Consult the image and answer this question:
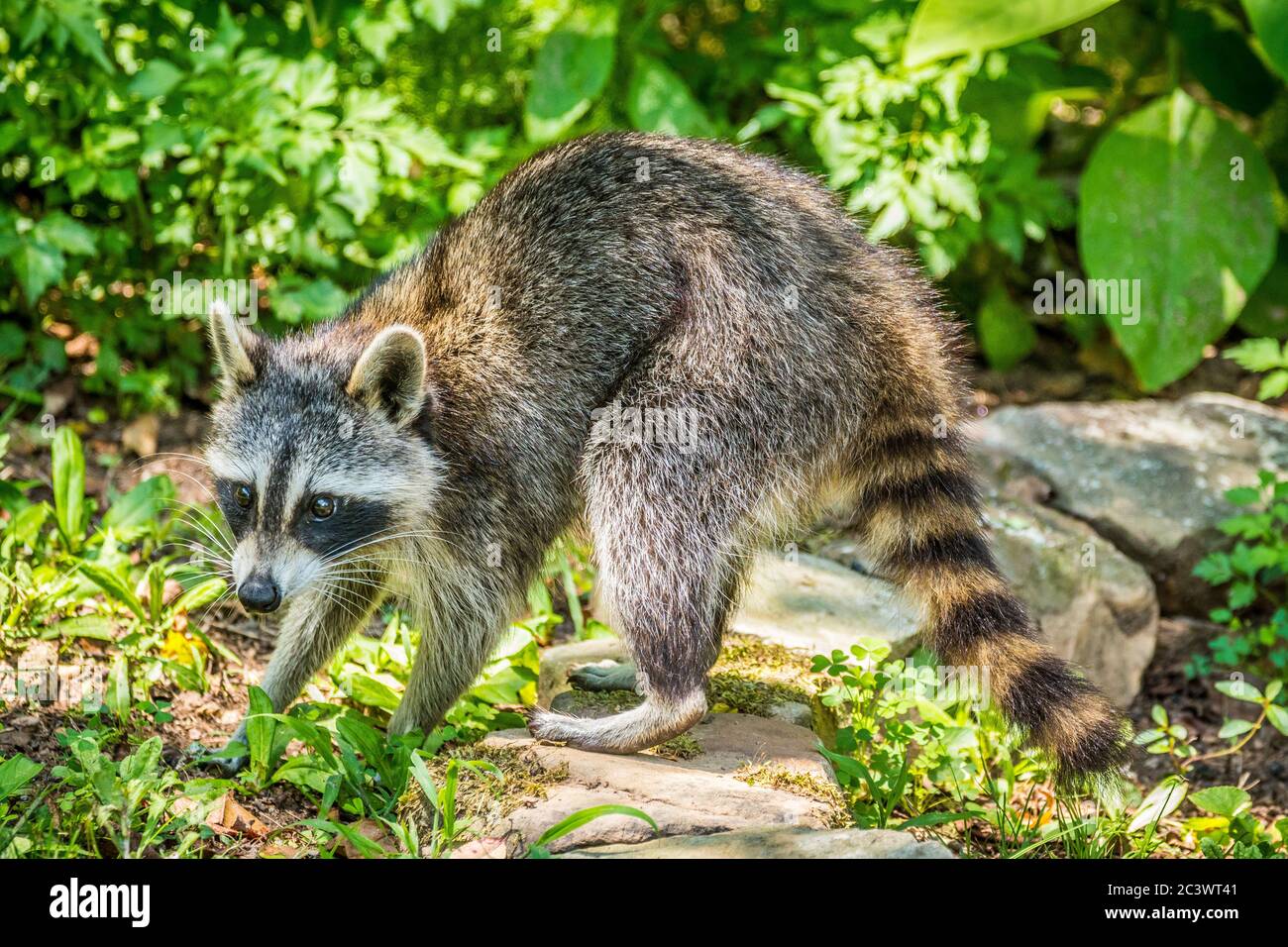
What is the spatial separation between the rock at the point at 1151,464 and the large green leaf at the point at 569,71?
9.07 feet

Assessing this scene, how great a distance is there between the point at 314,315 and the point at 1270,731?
491cm

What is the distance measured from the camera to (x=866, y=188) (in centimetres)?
669

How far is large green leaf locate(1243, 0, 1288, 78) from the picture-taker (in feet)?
19.6

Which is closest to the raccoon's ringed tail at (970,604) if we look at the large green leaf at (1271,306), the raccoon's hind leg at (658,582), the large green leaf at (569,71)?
the raccoon's hind leg at (658,582)

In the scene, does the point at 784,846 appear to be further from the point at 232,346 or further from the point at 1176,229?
the point at 1176,229

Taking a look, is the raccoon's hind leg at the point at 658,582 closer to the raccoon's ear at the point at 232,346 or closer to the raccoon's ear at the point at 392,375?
the raccoon's ear at the point at 392,375

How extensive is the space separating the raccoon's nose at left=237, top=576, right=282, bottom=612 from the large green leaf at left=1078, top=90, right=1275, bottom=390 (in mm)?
4783

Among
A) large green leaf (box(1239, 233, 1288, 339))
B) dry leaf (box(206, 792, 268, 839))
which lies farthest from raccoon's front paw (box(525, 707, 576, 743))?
large green leaf (box(1239, 233, 1288, 339))

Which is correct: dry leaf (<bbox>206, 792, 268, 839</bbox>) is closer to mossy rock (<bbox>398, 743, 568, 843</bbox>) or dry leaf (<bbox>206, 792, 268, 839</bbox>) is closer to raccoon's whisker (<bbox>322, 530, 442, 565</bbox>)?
mossy rock (<bbox>398, 743, 568, 843</bbox>)

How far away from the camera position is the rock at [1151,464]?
6660mm

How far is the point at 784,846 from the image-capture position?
11.8 feet
